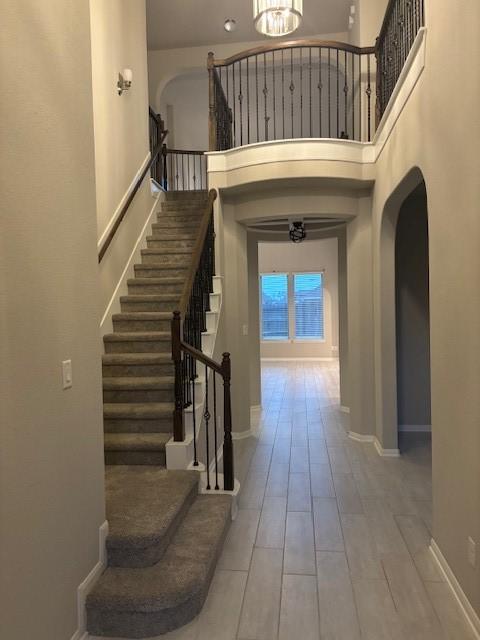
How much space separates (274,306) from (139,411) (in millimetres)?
9029

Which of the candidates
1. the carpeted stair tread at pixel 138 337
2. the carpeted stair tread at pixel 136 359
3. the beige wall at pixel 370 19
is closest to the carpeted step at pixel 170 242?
the carpeted stair tread at pixel 138 337

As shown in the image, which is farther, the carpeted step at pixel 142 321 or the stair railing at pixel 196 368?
the carpeted step at pixel 142 321

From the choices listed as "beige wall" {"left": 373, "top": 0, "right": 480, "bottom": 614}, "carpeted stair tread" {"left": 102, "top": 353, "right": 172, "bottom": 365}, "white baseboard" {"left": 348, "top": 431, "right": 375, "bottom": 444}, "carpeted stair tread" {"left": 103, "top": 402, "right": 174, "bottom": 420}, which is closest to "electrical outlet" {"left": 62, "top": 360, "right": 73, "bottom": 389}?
"carpeted stair tread" {"left": 103, "top": 402, "right": 174, "bottom": 420}

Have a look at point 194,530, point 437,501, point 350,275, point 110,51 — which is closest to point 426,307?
point 350,275

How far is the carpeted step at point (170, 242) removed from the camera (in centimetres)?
564

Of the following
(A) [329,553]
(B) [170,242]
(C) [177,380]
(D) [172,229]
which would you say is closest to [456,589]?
(A) [329,553]

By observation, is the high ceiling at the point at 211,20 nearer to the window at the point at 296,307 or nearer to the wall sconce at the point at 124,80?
the wall sconce at the point at 124,80

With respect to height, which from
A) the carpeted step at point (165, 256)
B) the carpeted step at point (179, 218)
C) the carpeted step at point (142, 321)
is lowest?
the carpeted step at point (142, 321)

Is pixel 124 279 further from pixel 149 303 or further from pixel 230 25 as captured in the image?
pixel 230 25

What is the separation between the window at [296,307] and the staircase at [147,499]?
23.5ft

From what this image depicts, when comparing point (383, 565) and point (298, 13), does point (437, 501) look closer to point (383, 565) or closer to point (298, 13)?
point (383, 565)

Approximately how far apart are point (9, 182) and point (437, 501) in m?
2.73

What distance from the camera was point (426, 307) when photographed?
527 centimetres

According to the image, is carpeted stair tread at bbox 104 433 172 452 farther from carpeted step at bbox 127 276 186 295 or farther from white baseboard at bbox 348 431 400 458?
white baseboard at bbox 348 431 400 458
